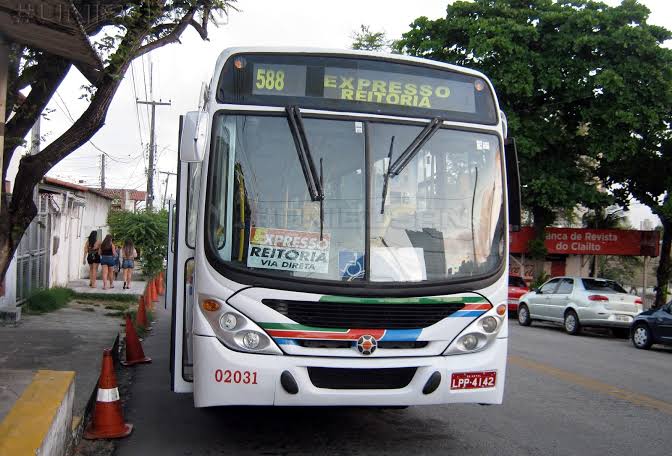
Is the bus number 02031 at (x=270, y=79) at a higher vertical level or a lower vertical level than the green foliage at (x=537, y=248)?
higher

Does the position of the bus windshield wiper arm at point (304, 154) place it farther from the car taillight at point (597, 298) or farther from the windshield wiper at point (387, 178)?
the car taillight at point (597, 298)

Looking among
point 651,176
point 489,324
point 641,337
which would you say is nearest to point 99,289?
point 641,337

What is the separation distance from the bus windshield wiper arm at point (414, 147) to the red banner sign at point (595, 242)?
26338mm

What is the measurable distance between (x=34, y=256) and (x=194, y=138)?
12.7 meters

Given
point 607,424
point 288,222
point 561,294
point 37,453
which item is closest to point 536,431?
point 607,424

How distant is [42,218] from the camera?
1784 centimetres

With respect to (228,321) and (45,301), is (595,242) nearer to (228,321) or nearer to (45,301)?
(45,301)

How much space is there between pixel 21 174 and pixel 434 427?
195 inches

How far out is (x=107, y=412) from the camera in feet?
21.9

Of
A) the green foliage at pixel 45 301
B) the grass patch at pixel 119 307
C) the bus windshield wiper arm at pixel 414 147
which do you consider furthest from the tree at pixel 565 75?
the bus windshield wiper arm at pixel 414 147

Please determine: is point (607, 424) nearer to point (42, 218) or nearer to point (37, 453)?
point (37, 453)

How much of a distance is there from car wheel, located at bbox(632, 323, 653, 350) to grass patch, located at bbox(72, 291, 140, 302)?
12.2m

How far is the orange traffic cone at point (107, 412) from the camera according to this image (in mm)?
6566

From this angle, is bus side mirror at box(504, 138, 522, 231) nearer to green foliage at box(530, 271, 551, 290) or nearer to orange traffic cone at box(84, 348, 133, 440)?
orange traffic cone at box(84, 348, 133, 440)
